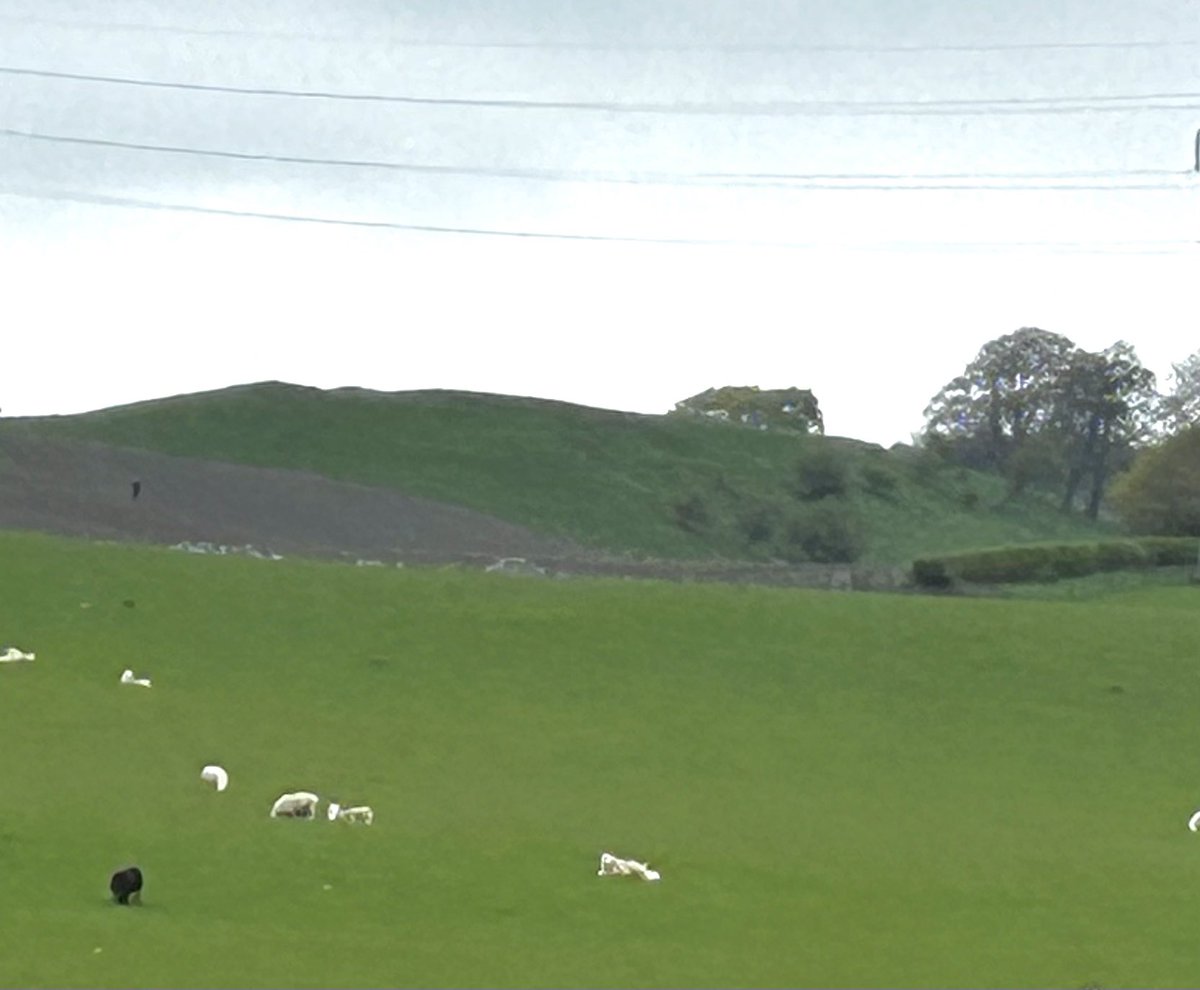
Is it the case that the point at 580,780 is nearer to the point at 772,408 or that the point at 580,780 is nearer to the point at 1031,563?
the point at 1031,563

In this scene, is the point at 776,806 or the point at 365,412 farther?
the point at 365,412

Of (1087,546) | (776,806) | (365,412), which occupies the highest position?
(365,412)

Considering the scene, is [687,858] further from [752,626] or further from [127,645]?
[752,626]

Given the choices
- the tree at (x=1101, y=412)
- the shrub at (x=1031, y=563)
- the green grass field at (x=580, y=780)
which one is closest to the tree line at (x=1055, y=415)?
the tree at (x=1101, y=412)

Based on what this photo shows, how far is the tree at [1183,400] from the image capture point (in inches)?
5308

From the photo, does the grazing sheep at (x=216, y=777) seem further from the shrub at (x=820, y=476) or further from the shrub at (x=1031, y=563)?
the shrub at (x=820, y=476)

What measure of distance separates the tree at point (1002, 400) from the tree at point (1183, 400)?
8.21m

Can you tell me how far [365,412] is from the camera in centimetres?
11544

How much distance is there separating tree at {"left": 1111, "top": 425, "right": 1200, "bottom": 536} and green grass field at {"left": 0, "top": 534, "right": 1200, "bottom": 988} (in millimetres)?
44305

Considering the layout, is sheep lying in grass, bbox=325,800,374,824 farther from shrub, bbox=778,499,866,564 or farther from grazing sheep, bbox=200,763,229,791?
shrub, bbox=778,499,866,564

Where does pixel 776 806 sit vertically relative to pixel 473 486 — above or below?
below

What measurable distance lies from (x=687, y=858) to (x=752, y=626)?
25.0 meters

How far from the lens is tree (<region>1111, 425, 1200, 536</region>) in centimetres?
10069

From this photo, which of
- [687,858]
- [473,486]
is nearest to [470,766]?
[687,858]
